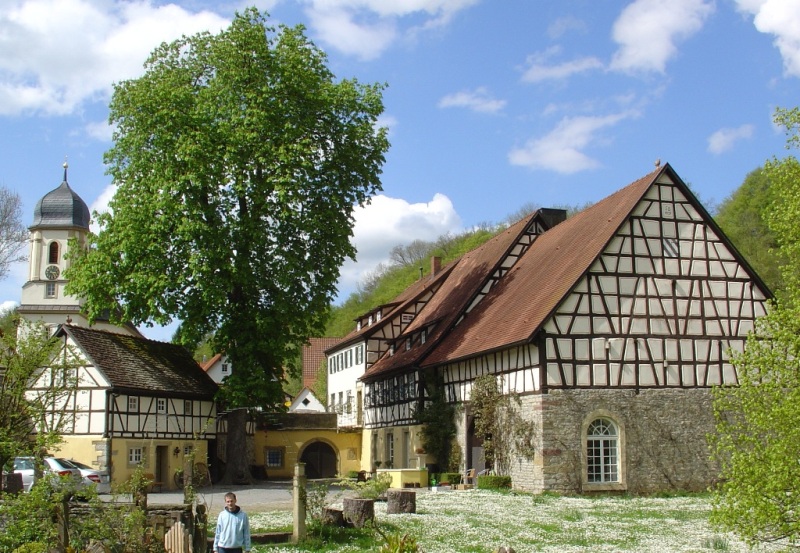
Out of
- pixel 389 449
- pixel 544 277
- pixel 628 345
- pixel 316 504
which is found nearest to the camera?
pixel 316 504

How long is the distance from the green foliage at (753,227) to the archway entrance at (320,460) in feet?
80.4

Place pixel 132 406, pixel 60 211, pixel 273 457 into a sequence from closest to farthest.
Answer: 1. pixel 132 406
2. pixel 273 457
3. pixel 60 211

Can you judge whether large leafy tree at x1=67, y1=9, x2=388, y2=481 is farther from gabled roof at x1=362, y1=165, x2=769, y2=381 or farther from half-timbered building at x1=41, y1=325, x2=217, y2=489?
gabled roof at x1=362, y1=165, x2=769, y2=381

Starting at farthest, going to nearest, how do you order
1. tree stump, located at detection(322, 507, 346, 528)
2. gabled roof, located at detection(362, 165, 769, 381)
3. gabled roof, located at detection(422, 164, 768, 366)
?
gabled roof, located at detection(362, 165, 769, 381), gabled roof, located at detection(422, 164, 768, 366), tree stump, located at detection(322, 507, 346, 528)

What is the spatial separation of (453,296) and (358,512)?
22.5m

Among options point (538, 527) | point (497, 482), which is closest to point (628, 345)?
point (497, 482)

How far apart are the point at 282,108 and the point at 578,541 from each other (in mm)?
20895

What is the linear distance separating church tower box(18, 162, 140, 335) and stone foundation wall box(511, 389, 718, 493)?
1743 inches

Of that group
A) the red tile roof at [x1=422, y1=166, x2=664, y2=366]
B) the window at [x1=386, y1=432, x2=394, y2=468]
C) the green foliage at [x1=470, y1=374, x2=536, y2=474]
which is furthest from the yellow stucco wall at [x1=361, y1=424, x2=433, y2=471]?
the green foliage at [x1=470, y1=374, x2=536, y2=474]

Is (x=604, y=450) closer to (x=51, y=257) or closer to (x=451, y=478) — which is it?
(x=451, y=478)

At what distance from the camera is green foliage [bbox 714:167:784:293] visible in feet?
152

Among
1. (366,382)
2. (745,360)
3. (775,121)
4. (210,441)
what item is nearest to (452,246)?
(366,382)

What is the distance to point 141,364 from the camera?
35.7m

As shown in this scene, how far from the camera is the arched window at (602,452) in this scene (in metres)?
27.3
